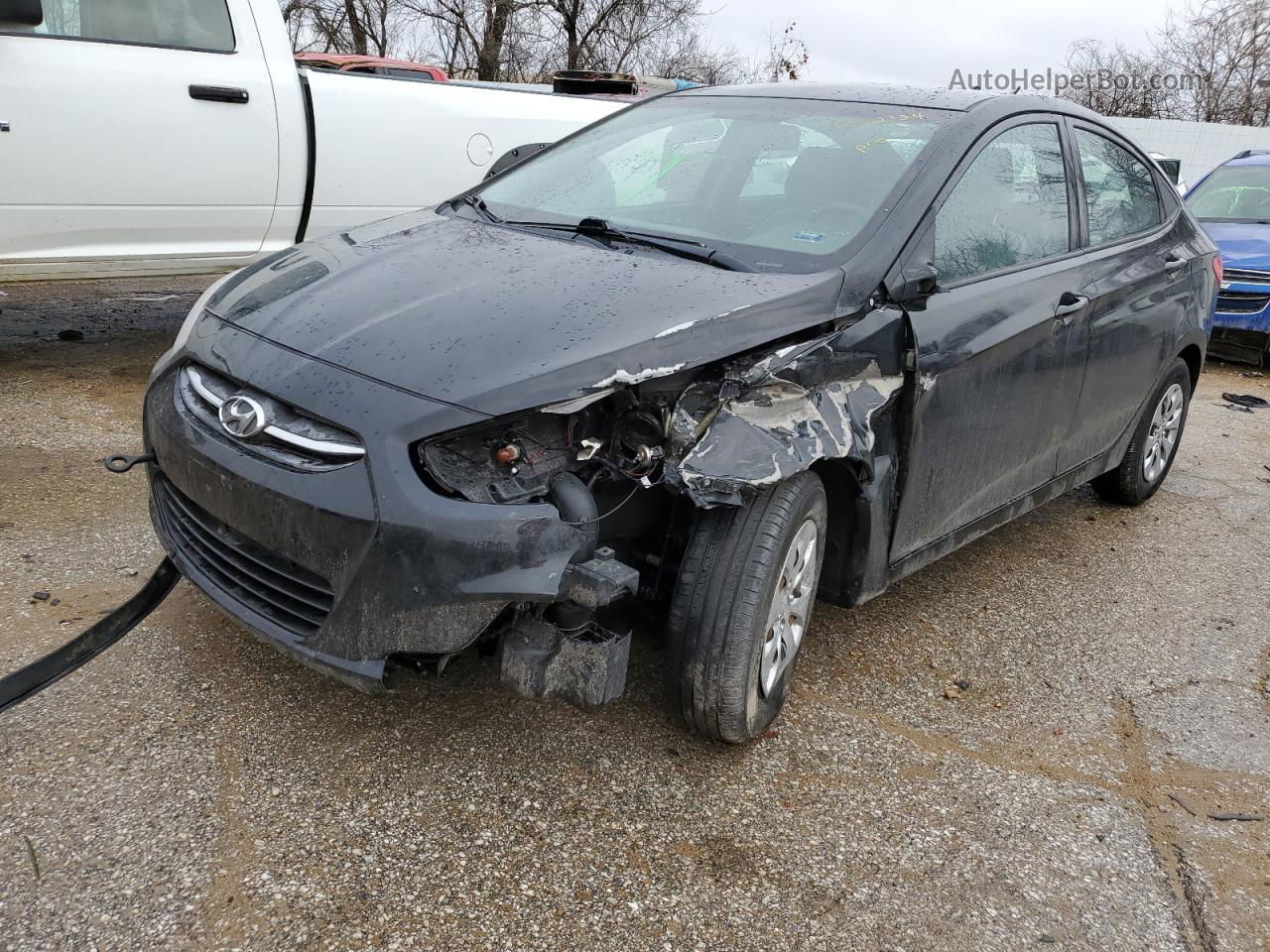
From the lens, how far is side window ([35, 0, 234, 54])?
4840 mm

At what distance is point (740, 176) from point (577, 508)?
1540 mm

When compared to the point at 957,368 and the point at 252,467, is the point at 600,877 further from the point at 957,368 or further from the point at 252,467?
the point at 957,368

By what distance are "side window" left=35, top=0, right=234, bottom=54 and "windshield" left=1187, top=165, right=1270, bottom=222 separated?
835 cm

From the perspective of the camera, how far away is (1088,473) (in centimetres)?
433

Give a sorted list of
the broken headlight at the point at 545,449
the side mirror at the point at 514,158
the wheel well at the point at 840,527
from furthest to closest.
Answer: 1. the side mirror at the point at 514,158
2. the wheel well at the point at 840,527
3. the broken headlight at the point at 545,449

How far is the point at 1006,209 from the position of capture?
11.4ft

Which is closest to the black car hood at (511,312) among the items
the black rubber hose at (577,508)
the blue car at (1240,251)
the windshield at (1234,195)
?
the black rubber hose at (577,508)

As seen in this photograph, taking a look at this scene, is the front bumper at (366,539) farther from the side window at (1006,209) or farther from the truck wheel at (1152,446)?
the truck wheel at (1152,446)

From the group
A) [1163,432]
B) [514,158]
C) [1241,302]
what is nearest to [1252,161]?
[1241,302]

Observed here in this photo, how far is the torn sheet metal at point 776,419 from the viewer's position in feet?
8.15

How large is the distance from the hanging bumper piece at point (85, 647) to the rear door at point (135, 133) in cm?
277

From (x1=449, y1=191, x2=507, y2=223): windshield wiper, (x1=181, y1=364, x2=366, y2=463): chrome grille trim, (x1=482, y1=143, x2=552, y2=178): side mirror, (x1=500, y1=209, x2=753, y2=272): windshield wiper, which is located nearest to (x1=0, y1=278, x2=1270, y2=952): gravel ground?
(x1=181, y1=364, x2=366, y2=463): chrome grille trim

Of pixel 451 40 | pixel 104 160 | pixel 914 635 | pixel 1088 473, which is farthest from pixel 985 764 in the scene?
pixel 451 40

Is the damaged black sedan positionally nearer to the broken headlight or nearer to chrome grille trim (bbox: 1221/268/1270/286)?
the broken headlight
